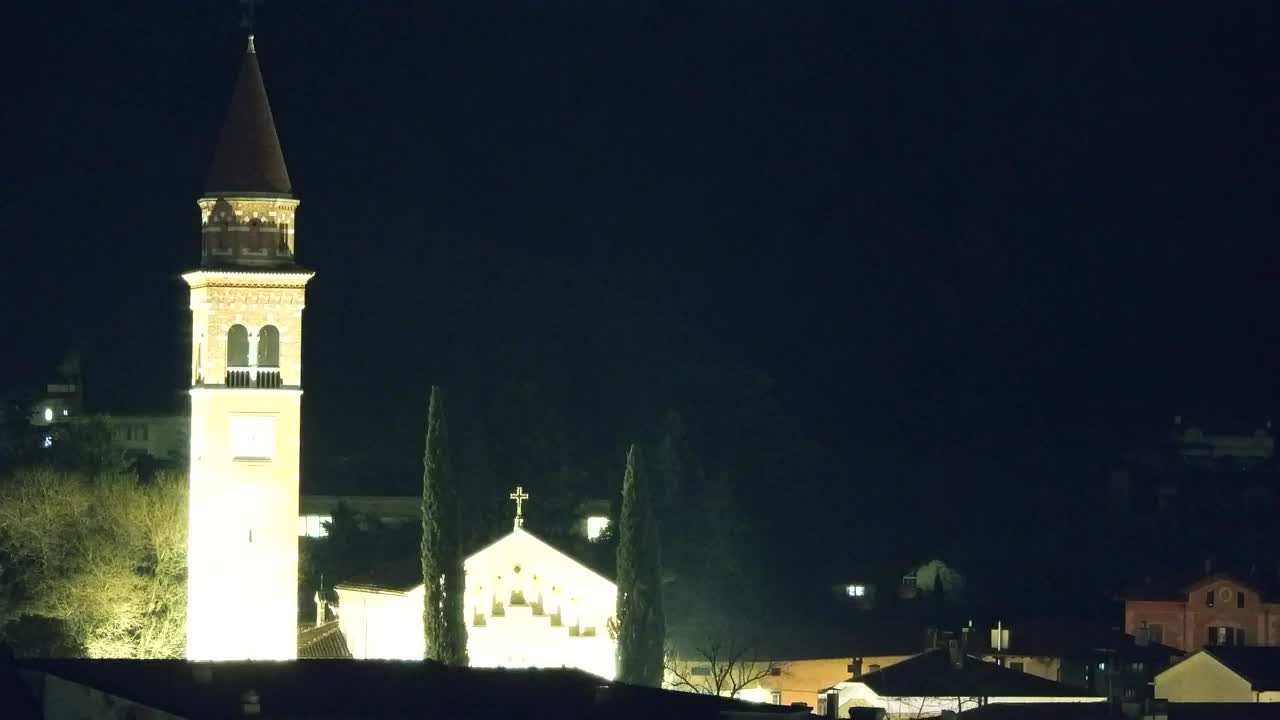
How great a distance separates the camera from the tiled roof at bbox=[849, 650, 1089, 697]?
68812 mm

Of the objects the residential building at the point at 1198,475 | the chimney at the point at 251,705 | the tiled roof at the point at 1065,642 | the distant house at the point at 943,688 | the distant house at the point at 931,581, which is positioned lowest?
the chimney at the point at 251,705

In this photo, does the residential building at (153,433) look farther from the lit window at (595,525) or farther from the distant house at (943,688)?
the distant house at (943,688)

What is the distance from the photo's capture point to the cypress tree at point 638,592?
74500mm

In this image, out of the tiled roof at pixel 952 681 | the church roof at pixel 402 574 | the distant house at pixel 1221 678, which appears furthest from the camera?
the church roof at pixel 402 574

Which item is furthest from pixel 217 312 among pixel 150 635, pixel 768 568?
pixel 768 568

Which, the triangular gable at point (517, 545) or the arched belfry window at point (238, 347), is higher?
the arched belfry window at point (238, 347)

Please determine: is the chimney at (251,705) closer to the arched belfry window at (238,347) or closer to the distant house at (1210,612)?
the arched belfry window at (238,347)

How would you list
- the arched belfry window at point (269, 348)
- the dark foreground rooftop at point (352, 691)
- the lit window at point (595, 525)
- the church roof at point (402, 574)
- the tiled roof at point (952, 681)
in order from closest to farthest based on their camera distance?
the dark foreground rooftop at point (352, 691) < the tiled roof at point (952, 681) < the arched belfry window at point (269, 348) < the church roof at point (402, 574) < the lit window at point (595, 525)

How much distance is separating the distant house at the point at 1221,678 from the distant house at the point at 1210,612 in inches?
687

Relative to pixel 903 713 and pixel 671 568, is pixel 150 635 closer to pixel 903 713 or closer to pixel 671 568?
pixel 903 713

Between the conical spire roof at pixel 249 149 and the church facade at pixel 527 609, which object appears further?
the church facade at pixel 527 609

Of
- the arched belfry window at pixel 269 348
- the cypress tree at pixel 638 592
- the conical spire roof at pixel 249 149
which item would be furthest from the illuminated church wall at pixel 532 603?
the conical spire roof at pixel 249 149

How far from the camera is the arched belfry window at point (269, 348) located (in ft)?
244

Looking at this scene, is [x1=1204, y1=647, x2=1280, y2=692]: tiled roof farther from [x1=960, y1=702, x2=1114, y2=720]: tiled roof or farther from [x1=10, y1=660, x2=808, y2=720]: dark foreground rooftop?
[x1=10, y1=660, x2=808, y2=720]: dark foreground rooftop
